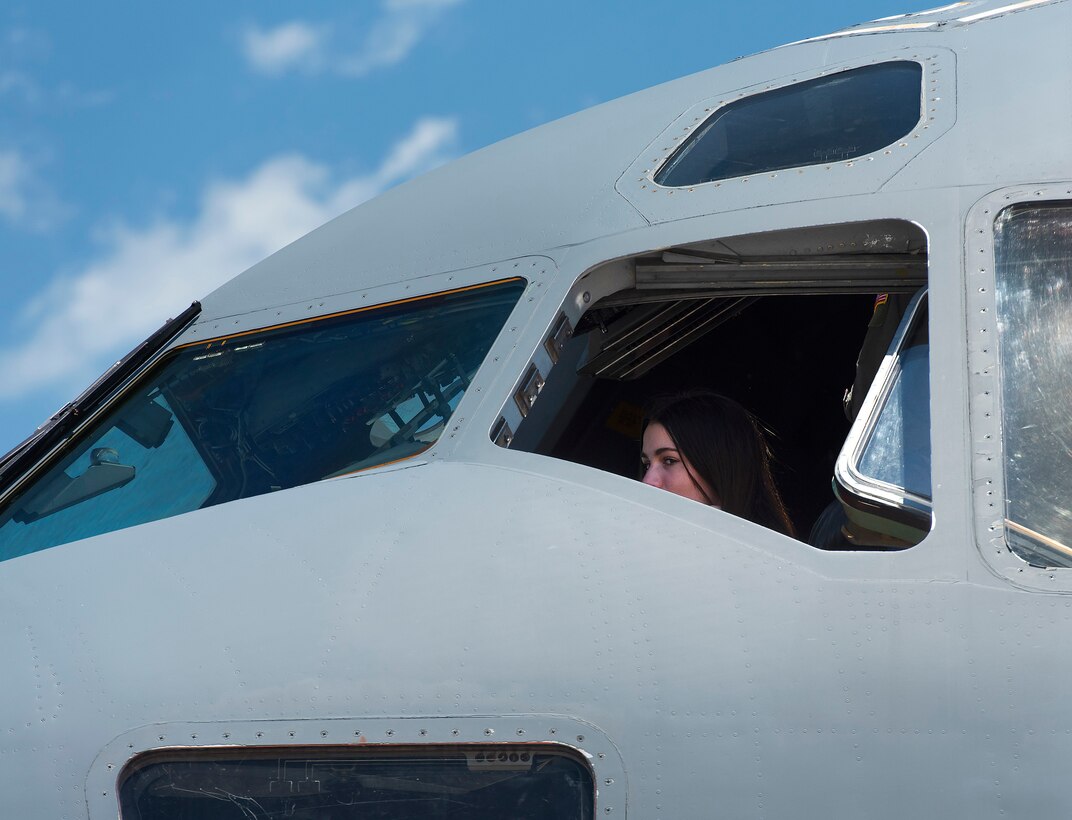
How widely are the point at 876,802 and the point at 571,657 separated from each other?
0.96 metres

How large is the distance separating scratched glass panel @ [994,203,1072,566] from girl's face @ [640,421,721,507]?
5.04 feet

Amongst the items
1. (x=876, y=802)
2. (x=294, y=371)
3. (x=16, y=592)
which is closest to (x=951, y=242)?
(x=876, y=802)

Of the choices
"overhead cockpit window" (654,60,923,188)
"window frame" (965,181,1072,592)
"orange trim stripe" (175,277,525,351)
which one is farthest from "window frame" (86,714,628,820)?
"overhead cockpit window" (654,60,923,188)

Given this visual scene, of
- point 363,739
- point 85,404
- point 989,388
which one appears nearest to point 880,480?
point 989,388

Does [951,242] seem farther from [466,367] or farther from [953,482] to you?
[466,367]

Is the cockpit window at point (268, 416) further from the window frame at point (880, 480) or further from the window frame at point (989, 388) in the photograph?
the window frame at point (989, 388)

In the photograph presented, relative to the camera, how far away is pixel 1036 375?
12.1ft

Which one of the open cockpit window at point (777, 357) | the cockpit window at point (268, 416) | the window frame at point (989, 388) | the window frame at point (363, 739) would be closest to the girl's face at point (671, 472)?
the open cockpit window at point (777, 357)

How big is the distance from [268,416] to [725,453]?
6.39ft

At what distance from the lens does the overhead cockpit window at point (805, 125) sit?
435cm

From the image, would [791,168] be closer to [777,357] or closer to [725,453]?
[725,453]

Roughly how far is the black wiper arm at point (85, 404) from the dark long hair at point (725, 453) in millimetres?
2199

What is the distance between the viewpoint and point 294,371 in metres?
4.76

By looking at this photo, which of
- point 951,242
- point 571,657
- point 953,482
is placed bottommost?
point 571,657
